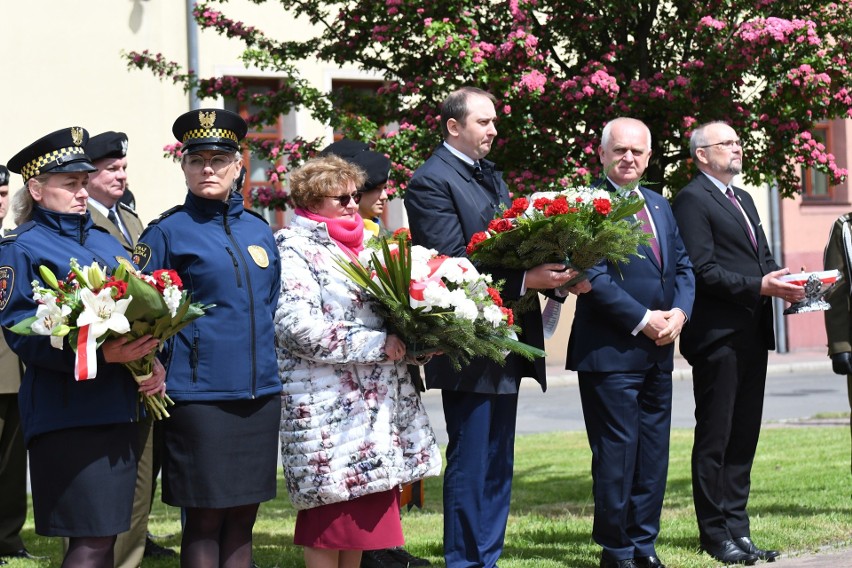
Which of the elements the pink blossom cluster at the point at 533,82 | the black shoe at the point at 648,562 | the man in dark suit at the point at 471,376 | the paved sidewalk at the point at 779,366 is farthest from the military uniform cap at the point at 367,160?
the paved sidewalk at the point at 779,366

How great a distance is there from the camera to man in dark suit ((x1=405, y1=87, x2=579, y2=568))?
6.32 m

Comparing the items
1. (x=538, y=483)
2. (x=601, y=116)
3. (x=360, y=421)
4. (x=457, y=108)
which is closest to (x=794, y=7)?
(x=601, y=116)

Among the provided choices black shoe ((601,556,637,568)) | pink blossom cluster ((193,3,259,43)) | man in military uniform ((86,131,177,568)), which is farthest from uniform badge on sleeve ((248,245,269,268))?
pink blossom cluster ((193,3,259,43))

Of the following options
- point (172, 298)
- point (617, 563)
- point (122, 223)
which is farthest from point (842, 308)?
point (172, 298)

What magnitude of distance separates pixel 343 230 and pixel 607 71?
146 inches

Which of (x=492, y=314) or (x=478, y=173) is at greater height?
(x=478, y=173)

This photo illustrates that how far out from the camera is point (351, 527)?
221 inches

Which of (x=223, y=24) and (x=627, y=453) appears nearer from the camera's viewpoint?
(x=627, y=453)

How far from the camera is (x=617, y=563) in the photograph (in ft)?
22.1

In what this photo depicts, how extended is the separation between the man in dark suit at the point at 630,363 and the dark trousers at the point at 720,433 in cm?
44

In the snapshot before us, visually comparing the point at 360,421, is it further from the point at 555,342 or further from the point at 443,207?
the point at 555,342

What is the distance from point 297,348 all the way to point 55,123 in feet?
54.4

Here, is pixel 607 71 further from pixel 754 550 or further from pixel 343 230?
pixel 343 230

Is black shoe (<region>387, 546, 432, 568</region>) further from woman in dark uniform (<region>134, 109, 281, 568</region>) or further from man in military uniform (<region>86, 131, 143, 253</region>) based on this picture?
man in military uniform (<region>86, 131, 143, 253</region>)
